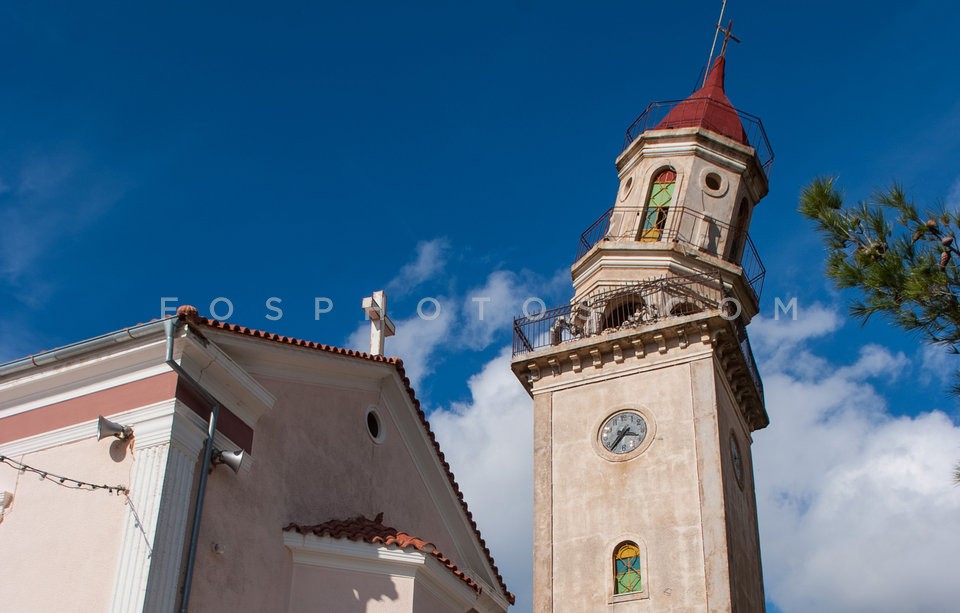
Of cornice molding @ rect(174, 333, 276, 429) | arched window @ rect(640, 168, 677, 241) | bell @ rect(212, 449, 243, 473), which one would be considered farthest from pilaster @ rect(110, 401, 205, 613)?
arched window @ rect(640, 168, 677, 241)

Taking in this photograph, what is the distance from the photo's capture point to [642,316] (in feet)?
81.6

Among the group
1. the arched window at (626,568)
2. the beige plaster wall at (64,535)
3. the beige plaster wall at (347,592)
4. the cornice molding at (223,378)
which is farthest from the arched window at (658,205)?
the beige plaster wall at (64,535)

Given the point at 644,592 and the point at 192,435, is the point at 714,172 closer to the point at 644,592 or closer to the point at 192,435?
the point at 644,592

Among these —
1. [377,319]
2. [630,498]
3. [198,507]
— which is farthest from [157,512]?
[630,498]

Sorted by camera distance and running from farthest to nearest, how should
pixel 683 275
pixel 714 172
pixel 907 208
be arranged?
pixel 714 172 → pixel 683 275 → pixel 907 208

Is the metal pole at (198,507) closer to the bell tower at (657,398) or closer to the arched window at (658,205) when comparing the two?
the bell tower at (657,398)

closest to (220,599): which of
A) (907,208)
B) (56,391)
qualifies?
(56,391)

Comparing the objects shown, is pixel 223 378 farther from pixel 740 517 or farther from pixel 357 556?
pixel 740 517

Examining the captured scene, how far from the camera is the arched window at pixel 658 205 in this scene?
2688 cm

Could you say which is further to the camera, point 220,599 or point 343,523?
point 343,523

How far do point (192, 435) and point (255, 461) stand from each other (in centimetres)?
138

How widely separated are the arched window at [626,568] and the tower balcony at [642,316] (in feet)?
14.7

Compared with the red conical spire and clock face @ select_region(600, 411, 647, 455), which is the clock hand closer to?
clock face @ select_region(600, 411, 647, 455)

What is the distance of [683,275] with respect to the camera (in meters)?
25.4
